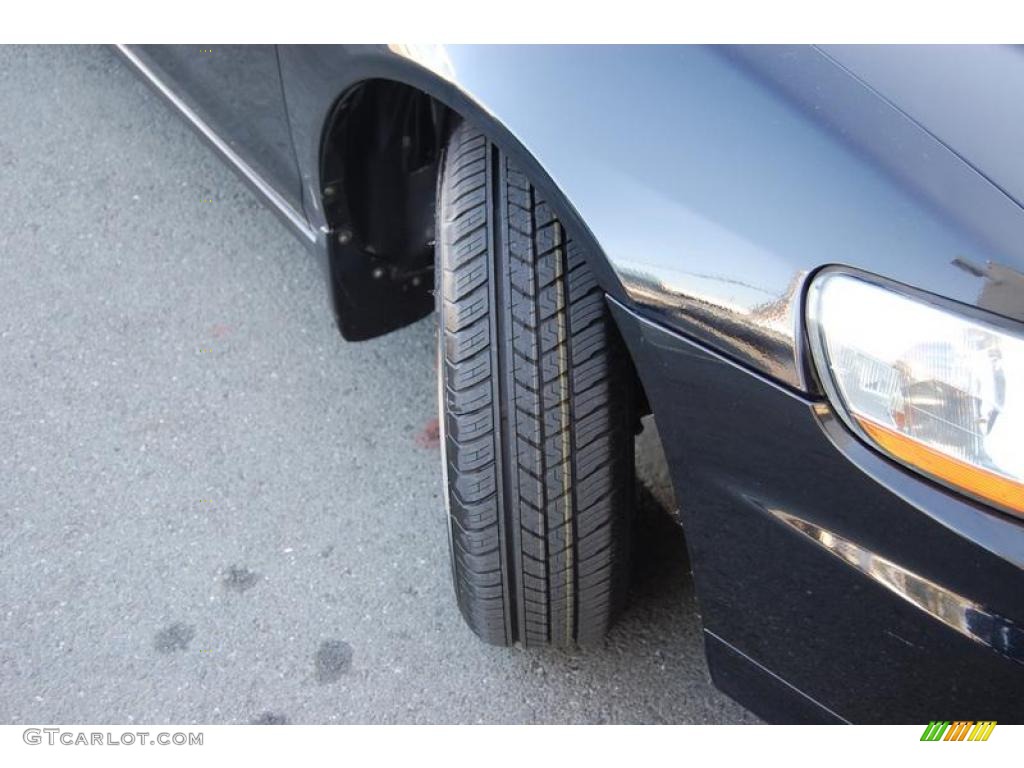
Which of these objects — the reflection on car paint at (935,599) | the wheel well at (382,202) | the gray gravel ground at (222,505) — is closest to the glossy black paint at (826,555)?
the reflection on car paint at (935,599)

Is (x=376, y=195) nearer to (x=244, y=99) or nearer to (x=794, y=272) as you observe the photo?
(x=244, y=99)

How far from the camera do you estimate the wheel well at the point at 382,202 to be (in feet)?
6.31

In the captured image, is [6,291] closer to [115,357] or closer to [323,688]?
[115,357]

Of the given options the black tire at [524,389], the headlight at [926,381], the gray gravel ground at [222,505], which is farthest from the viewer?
the gray gravel ground at [222,505]

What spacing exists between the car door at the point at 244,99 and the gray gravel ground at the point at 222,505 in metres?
0.44

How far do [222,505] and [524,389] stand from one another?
0.84m

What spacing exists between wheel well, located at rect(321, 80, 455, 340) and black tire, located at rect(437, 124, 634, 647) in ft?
0.86

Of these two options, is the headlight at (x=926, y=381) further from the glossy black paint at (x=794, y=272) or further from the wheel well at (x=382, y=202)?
the wheel well at (x=382, y=202)

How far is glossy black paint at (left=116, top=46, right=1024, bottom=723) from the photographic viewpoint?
46.6 inches

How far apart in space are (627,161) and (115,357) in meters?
1.51

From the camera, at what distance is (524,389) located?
157cm

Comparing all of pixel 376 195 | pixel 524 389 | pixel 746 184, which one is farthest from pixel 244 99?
pixel 746 184

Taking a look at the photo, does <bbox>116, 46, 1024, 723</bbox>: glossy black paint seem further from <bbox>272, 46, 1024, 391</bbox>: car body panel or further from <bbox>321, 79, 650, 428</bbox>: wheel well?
<bbox>321, 79, 650, 428</bbox>: wheel well

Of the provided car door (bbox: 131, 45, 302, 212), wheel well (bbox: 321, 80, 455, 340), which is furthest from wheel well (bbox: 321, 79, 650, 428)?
car door (bbox: 131, 45, 302, 212)
